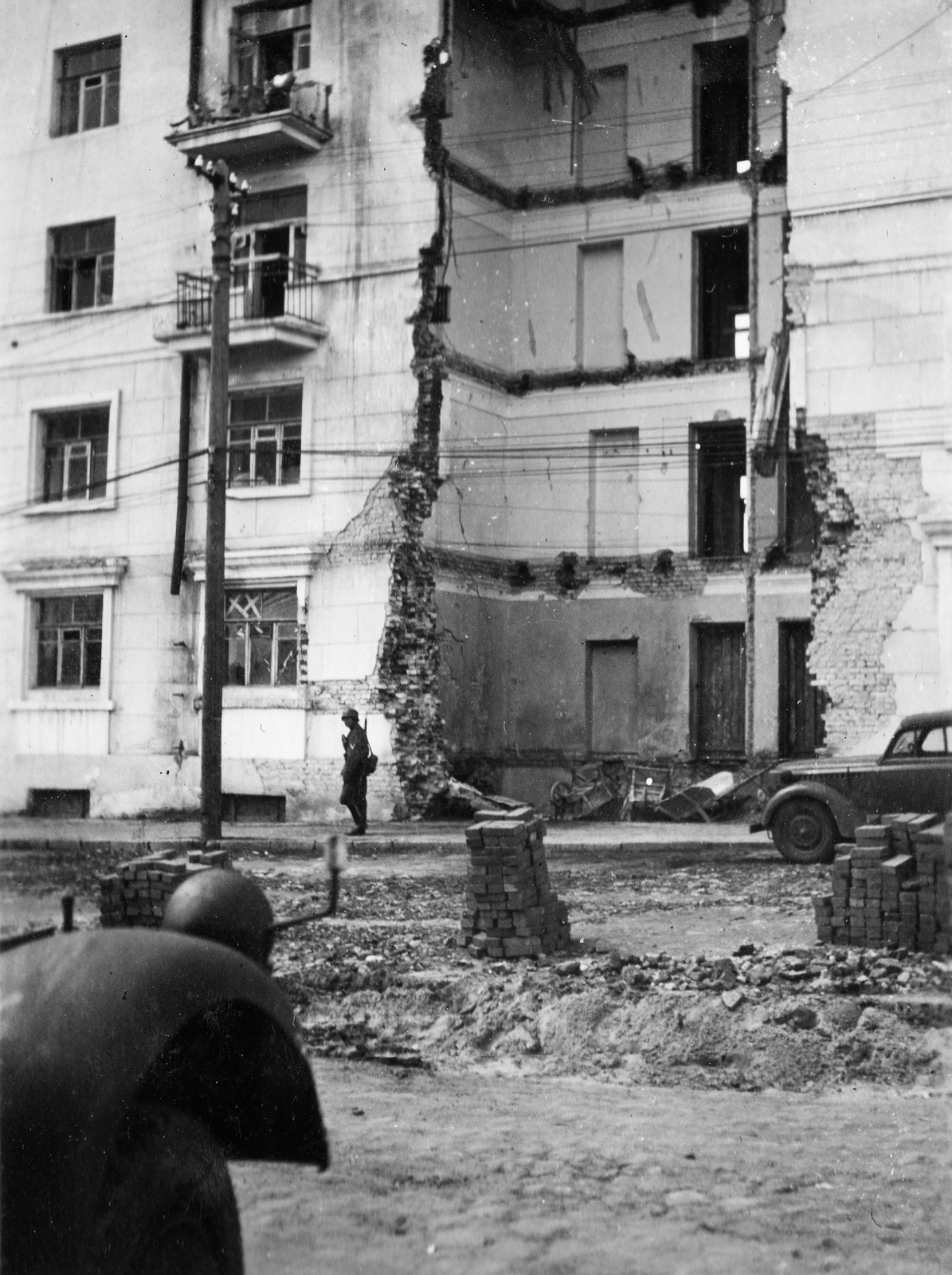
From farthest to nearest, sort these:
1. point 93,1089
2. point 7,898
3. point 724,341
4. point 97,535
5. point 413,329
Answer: point 724,341
point 413,329
point 97,535
point 7,898
point 93,1089

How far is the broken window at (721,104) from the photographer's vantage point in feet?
12.7

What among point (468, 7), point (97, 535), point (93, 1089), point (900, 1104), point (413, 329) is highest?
point (468, 7)

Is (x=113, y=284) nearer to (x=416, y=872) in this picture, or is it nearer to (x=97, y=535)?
(x=97, y=535)

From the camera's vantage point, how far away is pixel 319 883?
352cm

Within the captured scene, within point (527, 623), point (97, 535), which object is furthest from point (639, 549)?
point (97, 535)

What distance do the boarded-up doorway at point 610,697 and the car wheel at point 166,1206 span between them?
1743 mm

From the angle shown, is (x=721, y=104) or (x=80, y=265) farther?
(x=721, y=104)

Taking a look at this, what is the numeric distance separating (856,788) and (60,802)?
2.44 meters

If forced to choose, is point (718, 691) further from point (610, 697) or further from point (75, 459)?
point (75, 459)

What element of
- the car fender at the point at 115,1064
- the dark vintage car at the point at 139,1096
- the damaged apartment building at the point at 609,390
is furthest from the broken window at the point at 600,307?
the car fender at the point at 115,1064

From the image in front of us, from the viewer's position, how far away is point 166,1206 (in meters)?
2.30

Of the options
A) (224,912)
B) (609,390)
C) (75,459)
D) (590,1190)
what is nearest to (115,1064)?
(224,912)

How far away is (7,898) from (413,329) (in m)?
1.88

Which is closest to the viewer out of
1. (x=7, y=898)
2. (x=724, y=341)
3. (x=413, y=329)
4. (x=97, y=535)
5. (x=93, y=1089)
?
(x=93, y=1089)
